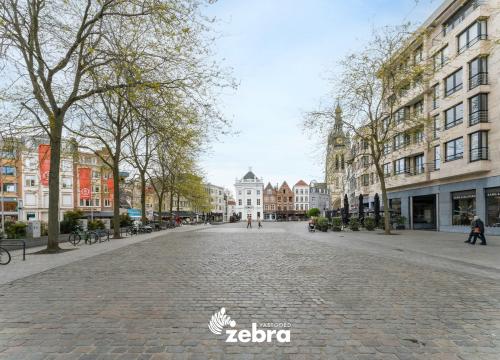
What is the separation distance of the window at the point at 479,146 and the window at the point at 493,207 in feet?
8.38

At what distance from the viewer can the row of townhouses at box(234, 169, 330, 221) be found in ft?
399

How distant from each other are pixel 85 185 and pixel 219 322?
22.9 meters

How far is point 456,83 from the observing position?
3017cm

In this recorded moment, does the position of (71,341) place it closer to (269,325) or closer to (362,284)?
(269,325)

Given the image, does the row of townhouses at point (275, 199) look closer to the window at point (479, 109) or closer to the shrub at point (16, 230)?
the window at point (479, 109)

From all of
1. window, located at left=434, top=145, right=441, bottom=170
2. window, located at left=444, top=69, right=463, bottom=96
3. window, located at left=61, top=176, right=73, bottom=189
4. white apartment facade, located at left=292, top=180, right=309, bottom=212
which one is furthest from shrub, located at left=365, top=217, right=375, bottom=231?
white apartment facade, located at left=292, top=180, right=309, bottom=212

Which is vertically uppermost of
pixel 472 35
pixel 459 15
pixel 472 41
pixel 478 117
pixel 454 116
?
pixel 459 15

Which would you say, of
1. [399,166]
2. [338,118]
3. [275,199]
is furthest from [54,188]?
[275,199]

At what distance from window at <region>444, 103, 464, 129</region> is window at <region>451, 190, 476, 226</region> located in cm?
579

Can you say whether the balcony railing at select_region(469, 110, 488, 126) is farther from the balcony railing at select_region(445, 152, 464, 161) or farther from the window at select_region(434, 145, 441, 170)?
the window at select_region(434, 145, 441, 170)

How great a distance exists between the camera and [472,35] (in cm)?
2805

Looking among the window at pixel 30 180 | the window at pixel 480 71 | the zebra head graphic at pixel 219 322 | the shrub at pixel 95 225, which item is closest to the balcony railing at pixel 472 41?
the window at pixel 480 71

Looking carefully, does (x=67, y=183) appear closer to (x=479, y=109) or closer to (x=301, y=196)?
(x=479, y=109)

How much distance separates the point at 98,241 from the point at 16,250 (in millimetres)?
5641
